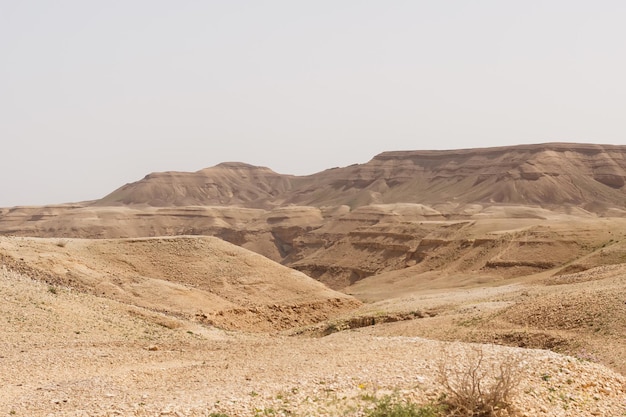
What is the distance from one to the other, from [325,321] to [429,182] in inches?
3937

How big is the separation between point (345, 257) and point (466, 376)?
193 ft

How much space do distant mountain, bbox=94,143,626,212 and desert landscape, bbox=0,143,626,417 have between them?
69.3 ft

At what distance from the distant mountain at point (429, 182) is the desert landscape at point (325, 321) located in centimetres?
2112

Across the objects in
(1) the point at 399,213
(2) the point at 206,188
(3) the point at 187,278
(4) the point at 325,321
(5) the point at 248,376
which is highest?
(2) the point at 206,188

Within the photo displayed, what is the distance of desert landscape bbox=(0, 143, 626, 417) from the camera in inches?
429

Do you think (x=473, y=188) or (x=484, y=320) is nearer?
(x=484, y=320)

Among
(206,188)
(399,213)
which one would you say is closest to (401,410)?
(399,213)

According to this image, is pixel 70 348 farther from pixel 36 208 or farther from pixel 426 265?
pixel 36 208

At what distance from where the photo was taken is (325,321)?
94.4ft

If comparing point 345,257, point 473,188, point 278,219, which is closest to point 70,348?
point 345,257

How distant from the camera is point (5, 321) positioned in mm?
18812

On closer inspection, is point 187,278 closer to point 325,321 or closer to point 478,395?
point 325,321

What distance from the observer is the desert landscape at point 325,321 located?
35.7ft

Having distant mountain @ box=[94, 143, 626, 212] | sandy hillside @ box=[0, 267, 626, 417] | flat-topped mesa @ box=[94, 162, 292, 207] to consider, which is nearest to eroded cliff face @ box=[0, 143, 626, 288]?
distant mountain @ box=[94, 143, 626, 212]
